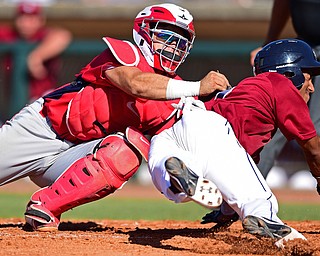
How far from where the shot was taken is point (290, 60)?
16.8 feet

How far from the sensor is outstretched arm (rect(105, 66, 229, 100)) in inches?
191

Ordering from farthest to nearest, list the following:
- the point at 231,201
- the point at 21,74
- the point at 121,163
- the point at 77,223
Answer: the point at 21,74, the point at 77,223, the point at 121,163, the point at 231,201

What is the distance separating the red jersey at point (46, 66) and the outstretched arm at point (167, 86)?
9.51 m

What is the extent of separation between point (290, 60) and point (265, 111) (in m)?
0.54

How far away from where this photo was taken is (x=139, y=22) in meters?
5.52

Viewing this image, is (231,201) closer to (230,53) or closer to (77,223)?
(77,223)

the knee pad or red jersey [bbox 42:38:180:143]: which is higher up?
red jersey [bbox 42:38:180:143]

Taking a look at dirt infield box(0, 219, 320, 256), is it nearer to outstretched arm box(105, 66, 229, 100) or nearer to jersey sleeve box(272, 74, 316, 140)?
jersey sleeve box(272, 74, 316, 140)

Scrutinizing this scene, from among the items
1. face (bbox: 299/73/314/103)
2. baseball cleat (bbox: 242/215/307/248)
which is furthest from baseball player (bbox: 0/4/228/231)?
baseball cleat (bbox: 242/215/307/248)

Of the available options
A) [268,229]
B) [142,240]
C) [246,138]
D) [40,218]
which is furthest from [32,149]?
[268,229]

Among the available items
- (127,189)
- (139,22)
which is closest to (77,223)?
(139,22)

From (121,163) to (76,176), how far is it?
330mm

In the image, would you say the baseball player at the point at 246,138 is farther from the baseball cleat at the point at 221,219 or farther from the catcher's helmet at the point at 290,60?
the baseball cleat at the point at 221,219

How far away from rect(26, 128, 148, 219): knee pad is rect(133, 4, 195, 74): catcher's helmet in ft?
1.86
